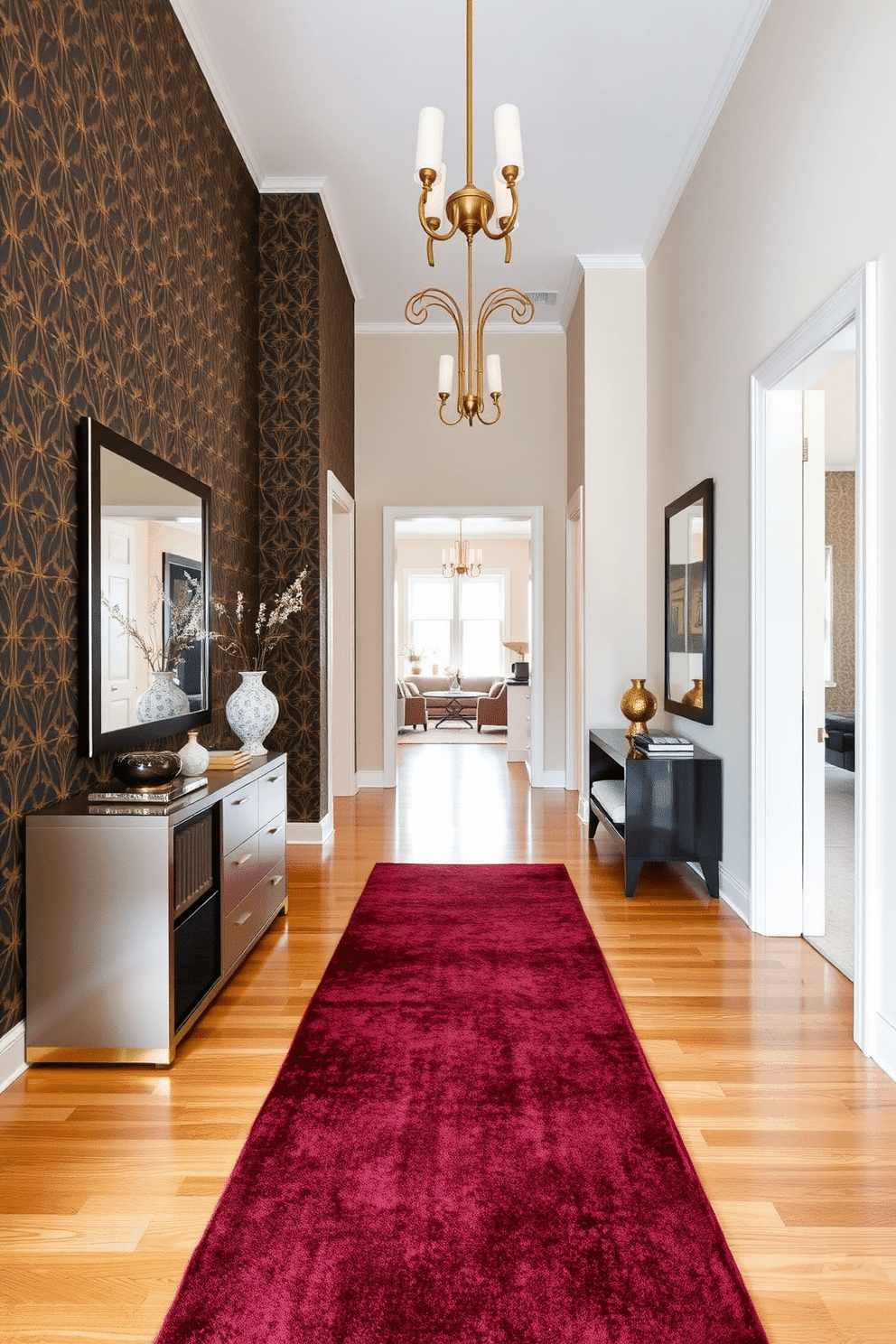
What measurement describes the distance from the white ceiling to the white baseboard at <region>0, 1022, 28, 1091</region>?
375 cm

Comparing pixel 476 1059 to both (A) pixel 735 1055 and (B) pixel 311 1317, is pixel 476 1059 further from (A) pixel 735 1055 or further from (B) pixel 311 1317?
(B) pixel 311 1317

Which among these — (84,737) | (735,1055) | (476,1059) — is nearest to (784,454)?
(735,1055)

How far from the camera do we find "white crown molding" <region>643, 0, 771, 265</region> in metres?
3.51

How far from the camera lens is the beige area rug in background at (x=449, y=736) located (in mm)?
10680

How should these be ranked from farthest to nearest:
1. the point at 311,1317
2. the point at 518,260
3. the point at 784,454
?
1. the point at 518,260
2. the point at 784,454
3. the point at 311,1317

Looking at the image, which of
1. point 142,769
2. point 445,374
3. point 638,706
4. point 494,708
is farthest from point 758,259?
point 494,708

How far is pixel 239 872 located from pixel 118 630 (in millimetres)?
929

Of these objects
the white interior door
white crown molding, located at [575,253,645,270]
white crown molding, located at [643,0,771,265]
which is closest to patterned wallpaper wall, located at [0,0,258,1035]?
white crown molding, located at [643,0,771,265]

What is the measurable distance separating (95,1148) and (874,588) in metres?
2.42

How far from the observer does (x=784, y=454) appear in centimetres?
346

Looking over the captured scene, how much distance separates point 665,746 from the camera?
4.19 metres

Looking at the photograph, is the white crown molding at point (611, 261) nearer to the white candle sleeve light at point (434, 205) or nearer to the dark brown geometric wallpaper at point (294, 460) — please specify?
the dark brown geometric wallpaper at point (294, 460)

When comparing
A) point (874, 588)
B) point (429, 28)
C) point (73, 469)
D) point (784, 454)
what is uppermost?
point (429, 28)

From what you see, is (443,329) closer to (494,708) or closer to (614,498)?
(614,498)
